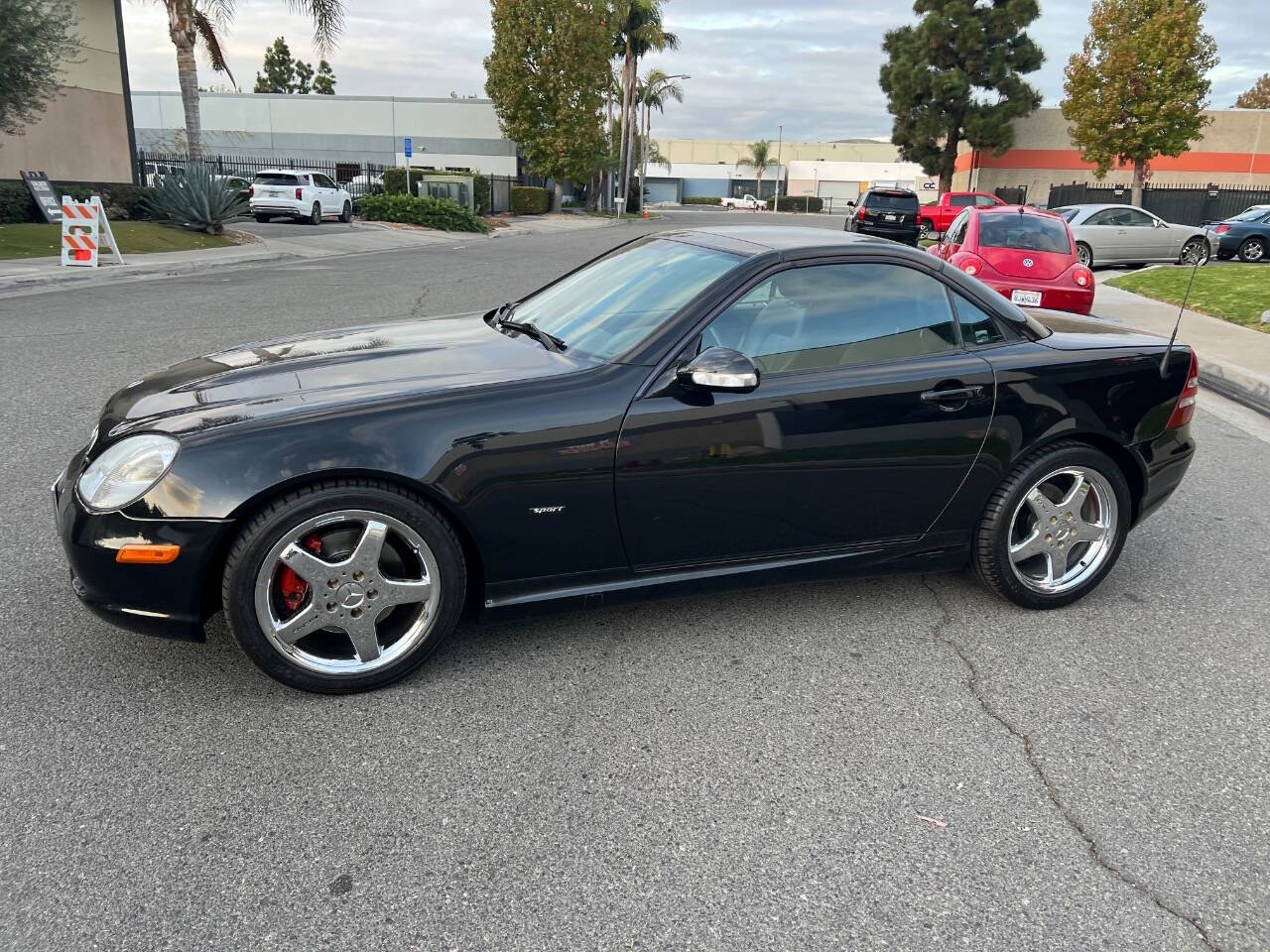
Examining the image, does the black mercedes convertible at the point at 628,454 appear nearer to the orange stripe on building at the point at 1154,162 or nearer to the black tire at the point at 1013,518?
the black tire at the point at 1013,518

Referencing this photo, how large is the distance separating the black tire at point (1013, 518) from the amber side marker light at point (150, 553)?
2.97 metres

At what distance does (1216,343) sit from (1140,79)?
1116 inches

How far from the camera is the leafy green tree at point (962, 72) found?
149 feet

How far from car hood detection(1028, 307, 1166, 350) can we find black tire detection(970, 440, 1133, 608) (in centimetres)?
43

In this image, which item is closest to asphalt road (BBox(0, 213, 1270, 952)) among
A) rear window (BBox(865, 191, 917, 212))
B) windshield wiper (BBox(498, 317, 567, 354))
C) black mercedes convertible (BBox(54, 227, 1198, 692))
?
black mercedes convertible (BBox(54, 227, 1198, 692))

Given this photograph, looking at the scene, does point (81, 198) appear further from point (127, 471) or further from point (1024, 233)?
point (127, 471)

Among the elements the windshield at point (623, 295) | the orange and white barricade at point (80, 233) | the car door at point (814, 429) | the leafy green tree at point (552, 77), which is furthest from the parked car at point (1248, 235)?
the leafy green tree at point (552, 77)

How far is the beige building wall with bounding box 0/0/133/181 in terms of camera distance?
71.7 feet

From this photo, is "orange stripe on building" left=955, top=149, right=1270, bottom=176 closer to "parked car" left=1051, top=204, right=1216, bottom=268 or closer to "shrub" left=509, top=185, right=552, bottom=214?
"shrub" left=509, top=185, right=552, bottom=214

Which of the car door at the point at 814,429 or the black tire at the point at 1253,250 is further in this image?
the black tire at the point at 1253,250

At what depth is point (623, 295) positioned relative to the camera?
3.96 meters

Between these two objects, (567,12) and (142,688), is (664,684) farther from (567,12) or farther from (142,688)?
(567,12)

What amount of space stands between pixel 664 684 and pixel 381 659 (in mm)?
962

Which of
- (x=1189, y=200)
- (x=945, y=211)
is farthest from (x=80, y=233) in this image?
(x=1189, y=200)
